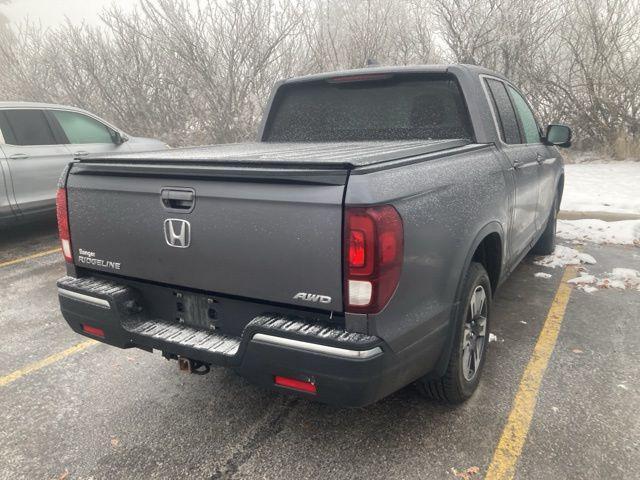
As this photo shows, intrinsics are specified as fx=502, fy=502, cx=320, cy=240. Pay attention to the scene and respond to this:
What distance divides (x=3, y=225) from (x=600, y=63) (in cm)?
1272

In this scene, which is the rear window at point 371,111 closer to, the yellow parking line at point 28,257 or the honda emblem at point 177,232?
the honda emblem at point 177,232

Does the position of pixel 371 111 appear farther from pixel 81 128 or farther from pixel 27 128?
pixel 81 128

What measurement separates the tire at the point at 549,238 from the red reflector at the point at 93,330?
14.8 ft

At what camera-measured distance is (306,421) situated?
2.77 meters

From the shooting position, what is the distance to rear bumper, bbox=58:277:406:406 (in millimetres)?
1996

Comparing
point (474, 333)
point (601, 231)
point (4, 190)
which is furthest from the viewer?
point (601, 231)

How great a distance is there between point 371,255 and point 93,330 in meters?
1.64

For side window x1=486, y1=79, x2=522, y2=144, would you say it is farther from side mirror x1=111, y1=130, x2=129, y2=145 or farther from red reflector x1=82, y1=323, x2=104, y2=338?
side mirror x1=111, y1=130, x2=129, y2=145

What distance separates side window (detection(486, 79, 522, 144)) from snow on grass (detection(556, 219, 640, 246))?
10.3ft

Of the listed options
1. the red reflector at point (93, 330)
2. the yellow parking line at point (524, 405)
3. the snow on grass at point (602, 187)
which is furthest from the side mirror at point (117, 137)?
the snow on grass at point (602, 187)

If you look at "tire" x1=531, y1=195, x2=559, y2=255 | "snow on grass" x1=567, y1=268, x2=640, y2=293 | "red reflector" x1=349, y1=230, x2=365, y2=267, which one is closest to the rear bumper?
"red reflector" x1=349, y1=230, x2=365, y2=267

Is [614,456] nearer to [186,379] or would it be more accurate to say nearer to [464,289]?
[464,289]

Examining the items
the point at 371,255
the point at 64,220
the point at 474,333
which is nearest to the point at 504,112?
the point at 474,333

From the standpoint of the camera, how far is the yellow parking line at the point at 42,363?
10.9 feet
